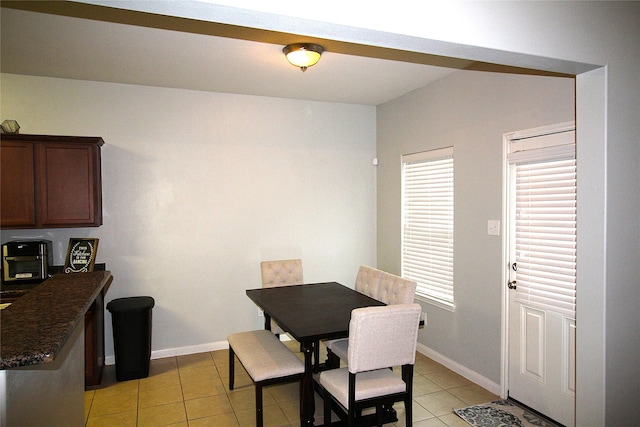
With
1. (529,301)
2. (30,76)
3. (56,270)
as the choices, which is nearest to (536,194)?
(529,301)

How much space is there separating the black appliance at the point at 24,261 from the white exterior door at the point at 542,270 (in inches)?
159

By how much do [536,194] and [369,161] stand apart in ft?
7.95

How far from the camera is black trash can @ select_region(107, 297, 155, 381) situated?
382 cm

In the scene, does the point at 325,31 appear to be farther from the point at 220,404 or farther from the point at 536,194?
the point at 220,404

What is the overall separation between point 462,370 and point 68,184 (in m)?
4.05

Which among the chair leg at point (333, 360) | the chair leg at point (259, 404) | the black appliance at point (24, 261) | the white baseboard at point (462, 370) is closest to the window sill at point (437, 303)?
the white baseboard at point (462, 370)

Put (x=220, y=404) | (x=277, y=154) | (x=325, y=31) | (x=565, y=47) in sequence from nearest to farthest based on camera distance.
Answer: (x=325, y=31), (x=565, y=47), (x=220, y=404), (x=277, y=154)

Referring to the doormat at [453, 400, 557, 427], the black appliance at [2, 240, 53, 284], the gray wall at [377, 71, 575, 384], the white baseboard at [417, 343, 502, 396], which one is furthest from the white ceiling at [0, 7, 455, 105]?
the doormat at [453, 400, 557, 427]

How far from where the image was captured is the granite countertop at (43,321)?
3.69 ft

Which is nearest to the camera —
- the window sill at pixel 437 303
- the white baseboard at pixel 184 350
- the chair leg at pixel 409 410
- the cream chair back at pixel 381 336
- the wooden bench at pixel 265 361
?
the cream chair back at pixel 381 336

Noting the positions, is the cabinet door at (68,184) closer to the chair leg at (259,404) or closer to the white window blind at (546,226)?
the chair leg at (259,404)

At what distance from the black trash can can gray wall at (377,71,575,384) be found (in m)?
2.82

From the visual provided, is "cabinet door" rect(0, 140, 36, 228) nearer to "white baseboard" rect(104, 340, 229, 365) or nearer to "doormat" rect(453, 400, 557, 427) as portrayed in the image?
"white baseboard" rect(104, 340, 229, 365)

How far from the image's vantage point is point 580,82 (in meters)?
2.39
